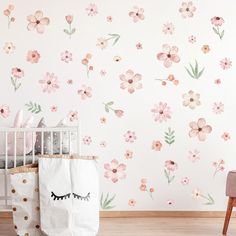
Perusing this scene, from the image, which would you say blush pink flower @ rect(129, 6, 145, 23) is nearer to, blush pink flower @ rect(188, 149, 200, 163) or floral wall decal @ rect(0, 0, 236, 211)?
floral wall decal @ rect(0, 0, 236, 211)

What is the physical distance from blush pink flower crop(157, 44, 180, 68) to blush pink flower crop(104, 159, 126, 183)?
81cm

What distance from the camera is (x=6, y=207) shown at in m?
3.08

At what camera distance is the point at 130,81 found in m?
3.59

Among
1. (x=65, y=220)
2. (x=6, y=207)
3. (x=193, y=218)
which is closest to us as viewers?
(x=65, y=220)

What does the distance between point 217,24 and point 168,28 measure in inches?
14.3

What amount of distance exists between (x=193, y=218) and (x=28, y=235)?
1.27 metres

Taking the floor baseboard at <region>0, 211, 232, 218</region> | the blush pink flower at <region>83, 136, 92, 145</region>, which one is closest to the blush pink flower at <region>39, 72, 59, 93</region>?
the blush pink flower at <region>83, 136, 92, 145</region>

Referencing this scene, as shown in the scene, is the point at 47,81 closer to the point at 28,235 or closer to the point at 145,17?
the point at 145,17

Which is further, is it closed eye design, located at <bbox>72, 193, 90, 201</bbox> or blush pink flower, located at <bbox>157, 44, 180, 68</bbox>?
blush pink flower, located at <bbox>157, 44, 180, 68</bbox>

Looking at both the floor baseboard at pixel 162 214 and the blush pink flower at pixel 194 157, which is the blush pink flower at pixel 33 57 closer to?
the floor baseboard at pixel 162 214

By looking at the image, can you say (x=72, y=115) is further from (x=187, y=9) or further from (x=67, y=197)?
(x=187, y=9)

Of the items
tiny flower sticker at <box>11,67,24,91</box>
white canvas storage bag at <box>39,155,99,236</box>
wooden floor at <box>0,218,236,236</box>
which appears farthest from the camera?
tiny flower sticker at <box>11,67,24,91</box>

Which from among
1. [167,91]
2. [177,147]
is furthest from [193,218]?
[167,91]

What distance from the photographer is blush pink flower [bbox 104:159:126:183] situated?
3599 millimetres
